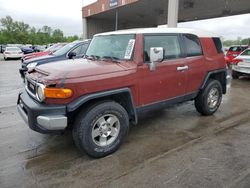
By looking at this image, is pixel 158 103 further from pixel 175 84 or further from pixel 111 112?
pixel 111 112

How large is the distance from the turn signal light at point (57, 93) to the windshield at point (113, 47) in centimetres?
123

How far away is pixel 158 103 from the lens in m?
4.32

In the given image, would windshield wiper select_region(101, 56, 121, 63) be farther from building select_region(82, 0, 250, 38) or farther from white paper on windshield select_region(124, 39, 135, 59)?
building select_region(82, 0, 250, 38)

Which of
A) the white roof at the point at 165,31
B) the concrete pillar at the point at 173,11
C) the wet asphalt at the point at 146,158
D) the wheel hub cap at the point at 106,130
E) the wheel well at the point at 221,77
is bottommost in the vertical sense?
the wet asphalt at the point at 146,158

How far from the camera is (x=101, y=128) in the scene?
3.53m

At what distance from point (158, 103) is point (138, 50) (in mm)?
1085

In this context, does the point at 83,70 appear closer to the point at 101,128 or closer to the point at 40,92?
the point at 40,92

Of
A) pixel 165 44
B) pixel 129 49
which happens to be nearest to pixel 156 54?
pixel 129 49

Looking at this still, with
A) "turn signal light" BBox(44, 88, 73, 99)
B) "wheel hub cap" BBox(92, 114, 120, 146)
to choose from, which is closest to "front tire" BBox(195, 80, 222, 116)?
"wheel hub cap" BBox(92, 114, 120, 146)

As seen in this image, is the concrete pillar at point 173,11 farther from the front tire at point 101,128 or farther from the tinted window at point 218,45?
the front tire at point 101,128

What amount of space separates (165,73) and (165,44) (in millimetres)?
582

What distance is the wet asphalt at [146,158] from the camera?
298 cm

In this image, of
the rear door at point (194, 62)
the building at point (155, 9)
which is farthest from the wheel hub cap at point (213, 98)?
the building at point (155, 9)

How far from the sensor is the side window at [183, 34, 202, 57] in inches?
188
